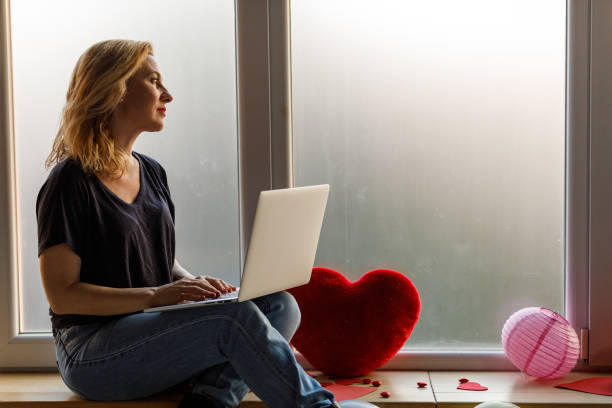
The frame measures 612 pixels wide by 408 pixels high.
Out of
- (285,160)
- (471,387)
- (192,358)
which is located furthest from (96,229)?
(471,387)

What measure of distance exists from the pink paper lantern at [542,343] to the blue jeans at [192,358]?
631 millimetres

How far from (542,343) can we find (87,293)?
46.6 inches

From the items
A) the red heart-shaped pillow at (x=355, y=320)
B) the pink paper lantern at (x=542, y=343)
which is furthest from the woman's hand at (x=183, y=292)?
the pink paper lantern at (x=542, y=343)

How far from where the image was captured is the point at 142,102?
5.93 feet

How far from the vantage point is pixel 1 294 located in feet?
7.04

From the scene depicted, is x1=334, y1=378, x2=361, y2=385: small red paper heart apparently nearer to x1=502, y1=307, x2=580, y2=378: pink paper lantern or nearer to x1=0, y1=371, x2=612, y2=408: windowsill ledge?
x1=0, y1=371, x2=612, y2=408: windowsill ledge

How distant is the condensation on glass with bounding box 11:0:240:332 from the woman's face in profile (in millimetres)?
265

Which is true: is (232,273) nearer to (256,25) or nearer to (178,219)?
(178,219)

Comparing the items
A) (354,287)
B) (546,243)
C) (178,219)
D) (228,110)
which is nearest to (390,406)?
(354,287)

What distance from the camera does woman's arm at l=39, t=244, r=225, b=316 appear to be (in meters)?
1.64

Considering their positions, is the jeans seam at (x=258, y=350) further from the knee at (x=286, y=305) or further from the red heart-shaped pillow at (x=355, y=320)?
the red heart-shaped pillow at (x=355, y=320)

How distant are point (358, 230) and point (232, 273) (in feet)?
1.31

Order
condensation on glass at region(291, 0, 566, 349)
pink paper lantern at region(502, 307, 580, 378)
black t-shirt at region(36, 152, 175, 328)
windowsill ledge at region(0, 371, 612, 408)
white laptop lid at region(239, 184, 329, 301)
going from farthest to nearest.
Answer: condensation on glass at region(291, 0, 566, 349), pink paper lantern at region(502, 307, 580, 378), windowsill ledge at region(0, 371, 612, 408), black t-shirt at region(36, 152, 175, 328), white laptop lid at region(239, 184, 329, 301)

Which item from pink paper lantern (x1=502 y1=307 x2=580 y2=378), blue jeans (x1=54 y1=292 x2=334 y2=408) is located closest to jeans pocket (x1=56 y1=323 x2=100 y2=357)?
blue jeans (x1=54 y1=292 x2=334 y2=408)
